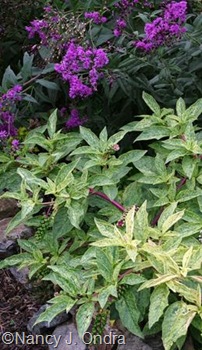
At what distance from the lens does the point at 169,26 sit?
2562 mm

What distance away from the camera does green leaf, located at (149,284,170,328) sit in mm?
1834

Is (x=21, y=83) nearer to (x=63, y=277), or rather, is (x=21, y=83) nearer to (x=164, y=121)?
(x=164, y=121)

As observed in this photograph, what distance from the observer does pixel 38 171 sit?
8.00ft

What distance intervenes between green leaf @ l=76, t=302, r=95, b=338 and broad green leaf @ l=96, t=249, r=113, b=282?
0.33 ft

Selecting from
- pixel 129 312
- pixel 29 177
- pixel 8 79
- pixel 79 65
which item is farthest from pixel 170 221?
pixel 8 79

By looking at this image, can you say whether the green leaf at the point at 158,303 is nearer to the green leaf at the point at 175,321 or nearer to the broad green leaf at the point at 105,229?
the green leaf at the point at 175,321

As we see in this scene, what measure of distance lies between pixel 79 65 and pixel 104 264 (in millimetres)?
1134

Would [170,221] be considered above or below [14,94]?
below

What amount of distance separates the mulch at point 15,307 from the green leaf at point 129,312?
57 centimetres

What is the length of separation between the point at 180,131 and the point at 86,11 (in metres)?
0.89

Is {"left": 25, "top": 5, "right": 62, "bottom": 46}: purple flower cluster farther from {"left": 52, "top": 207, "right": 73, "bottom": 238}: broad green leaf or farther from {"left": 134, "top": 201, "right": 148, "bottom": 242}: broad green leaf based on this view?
{"left": 134, "top": 201, "right": 148, "bottom": 242}: broad green leaf

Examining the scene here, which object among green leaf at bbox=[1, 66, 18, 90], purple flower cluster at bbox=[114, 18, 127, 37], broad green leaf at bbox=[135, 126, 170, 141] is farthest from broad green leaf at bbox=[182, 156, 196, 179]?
green leaf at bbox=[1, 66, 18, 90]

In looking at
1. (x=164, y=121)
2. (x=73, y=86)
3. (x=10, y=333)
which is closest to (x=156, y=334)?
(x=10, y=333)

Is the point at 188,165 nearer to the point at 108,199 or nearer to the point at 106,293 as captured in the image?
the point at 108,199
